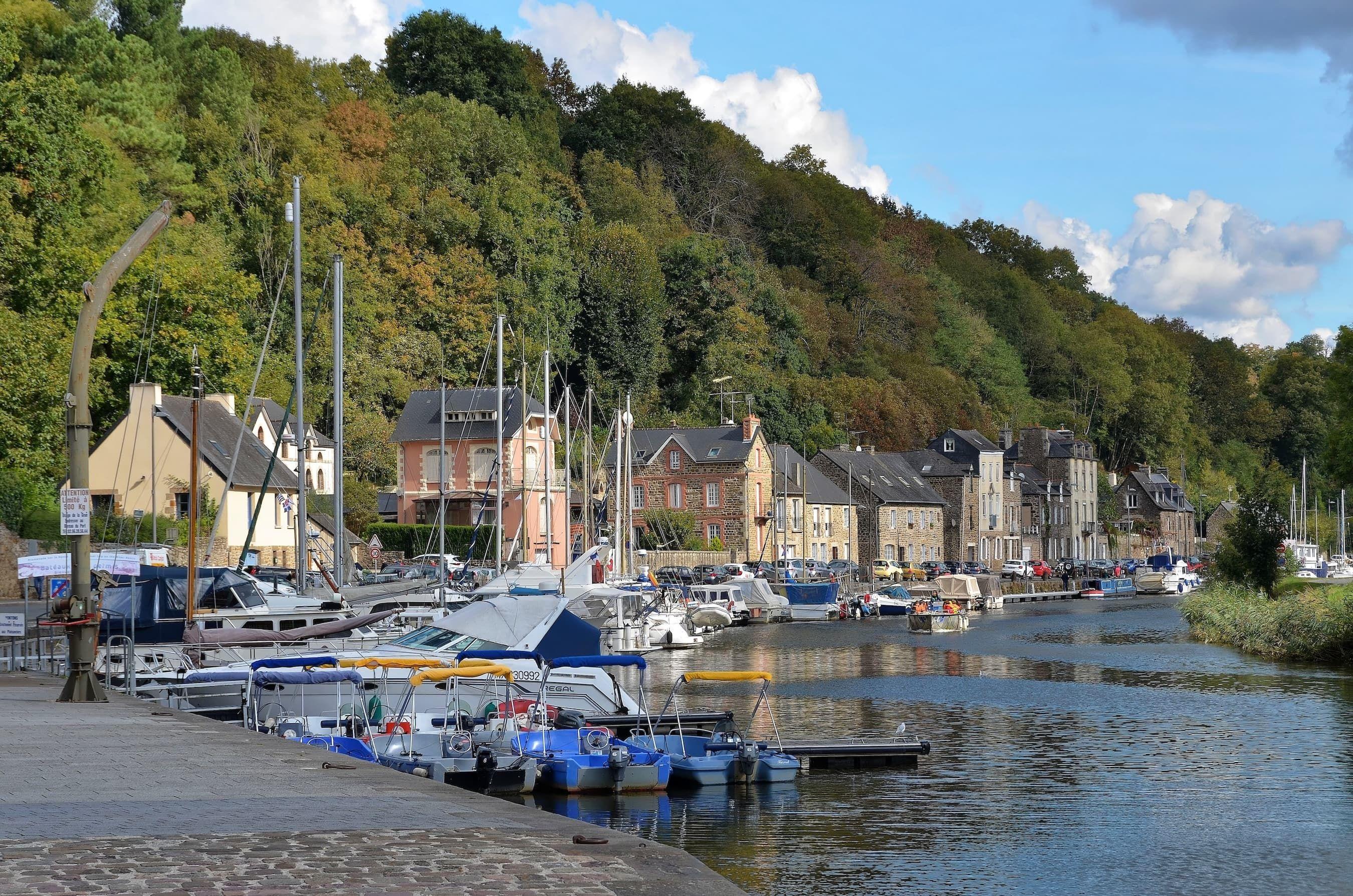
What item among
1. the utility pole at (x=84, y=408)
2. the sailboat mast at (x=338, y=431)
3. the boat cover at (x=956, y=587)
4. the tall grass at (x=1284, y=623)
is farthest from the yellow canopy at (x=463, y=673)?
the boat cover at (x=956, y=587)

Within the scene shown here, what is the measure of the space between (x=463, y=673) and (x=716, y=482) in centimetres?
6736

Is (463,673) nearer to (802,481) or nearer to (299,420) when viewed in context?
(299,420)

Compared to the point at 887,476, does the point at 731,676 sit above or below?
below

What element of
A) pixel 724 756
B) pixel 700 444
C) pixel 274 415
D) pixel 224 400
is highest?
pixel 700 444

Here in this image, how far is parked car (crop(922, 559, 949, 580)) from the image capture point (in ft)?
332

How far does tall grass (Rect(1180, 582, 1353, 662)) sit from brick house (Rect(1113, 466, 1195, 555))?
85.8 m

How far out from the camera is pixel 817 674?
44844mm

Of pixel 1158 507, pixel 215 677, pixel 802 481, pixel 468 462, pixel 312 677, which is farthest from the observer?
pixel 1158 507

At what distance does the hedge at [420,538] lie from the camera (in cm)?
7256

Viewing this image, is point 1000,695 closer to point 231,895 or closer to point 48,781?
point 48,781

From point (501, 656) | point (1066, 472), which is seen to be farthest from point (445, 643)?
point (1066, 472)

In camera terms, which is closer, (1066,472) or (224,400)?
(224,400)

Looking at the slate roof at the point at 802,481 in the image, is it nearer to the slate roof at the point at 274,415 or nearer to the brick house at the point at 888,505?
the brick house at the point at 888,505

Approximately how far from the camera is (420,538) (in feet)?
238
